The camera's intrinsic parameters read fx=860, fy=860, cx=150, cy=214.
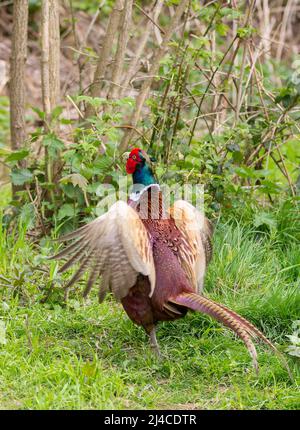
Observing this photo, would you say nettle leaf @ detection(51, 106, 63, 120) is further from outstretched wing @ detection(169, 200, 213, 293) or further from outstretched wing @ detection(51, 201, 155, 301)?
outstretched wing @ detection(51, 201, 155, 301)

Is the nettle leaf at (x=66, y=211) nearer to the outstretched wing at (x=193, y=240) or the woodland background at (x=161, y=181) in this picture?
the woodland background at (x=161, y=181)

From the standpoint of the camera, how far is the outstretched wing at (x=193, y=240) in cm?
480

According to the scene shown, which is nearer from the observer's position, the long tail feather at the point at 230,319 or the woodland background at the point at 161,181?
the long tail feather at the point at 230,319

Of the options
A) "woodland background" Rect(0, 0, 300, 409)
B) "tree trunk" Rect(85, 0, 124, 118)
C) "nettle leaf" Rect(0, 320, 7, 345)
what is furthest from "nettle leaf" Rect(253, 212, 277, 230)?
"nettle leaf" Rect(0, 320, 7, 345)

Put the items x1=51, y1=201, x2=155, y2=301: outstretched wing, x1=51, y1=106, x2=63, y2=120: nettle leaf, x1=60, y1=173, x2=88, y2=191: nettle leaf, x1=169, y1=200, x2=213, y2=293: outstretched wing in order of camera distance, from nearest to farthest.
Result: x1=51, y1=201, x2=155, y2=301: outstretched wing → x1=169, y1=200, x2=213, y2=293: outstretched wing → x1=60, y1=173, x2=88, y2=191: nettle leaf → x1=51, y1=106, x2=63, y2=120: nettle leaf

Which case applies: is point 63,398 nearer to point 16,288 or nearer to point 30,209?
point 16,288

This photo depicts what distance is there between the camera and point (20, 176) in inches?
230

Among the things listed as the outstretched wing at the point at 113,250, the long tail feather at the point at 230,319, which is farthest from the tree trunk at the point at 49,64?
the long tail feather at the point at 230,319

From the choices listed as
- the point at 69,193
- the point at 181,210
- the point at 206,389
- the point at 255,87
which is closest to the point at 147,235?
the point at 181,210

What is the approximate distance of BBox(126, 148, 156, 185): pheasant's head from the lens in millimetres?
4879

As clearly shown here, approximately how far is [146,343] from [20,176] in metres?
1.65

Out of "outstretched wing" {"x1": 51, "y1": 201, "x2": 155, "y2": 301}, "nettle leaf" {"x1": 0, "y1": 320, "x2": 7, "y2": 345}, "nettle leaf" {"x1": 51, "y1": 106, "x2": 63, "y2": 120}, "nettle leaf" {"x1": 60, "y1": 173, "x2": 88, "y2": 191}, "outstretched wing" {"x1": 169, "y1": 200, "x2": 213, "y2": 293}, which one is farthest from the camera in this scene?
"nettle leaf" {"x1": 51, "y1": 106, "x2": 63, "y2": 120}

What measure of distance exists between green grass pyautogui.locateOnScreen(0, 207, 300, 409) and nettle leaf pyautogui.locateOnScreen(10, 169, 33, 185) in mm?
334

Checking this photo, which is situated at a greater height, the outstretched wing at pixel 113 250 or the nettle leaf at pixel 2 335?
the outstretched wing at pixel 113 250
